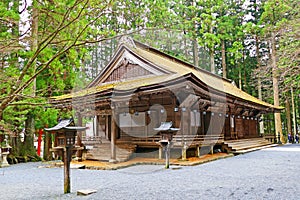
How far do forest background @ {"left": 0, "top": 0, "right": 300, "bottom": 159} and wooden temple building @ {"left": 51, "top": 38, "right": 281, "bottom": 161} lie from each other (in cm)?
125

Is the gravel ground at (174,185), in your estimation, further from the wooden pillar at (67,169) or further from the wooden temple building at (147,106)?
the wooden temple building at (147,106)

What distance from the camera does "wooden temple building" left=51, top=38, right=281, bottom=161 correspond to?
10.0 meters

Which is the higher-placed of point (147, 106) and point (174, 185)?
point (147, 106)

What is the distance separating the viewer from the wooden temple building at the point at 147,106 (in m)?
10.0

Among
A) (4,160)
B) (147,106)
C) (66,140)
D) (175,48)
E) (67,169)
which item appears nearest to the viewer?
(67,169)

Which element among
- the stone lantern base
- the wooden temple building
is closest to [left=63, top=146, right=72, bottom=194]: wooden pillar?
the wooden temple building

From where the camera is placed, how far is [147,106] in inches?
469

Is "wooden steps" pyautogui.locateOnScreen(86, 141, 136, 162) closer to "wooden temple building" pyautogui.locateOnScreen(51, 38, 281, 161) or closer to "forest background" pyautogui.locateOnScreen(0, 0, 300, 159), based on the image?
"wooden temple building" pyautogui.locateOnScreen(51, 38, 281, 161)

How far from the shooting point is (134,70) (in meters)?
13.5

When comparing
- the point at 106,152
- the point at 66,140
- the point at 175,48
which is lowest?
the point at 106,152

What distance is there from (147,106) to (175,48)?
1673 cm

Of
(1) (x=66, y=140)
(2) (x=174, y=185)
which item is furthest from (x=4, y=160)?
(2) (x=174, y=185)

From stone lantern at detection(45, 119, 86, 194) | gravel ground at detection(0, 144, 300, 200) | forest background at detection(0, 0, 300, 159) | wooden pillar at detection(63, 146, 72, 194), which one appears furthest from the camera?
stone lantern at detection(45, 119, 86, 194)

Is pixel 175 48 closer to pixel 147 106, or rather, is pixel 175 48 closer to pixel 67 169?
pixel 147 106
